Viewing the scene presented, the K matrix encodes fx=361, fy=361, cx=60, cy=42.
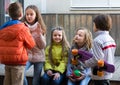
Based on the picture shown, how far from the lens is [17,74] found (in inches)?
212

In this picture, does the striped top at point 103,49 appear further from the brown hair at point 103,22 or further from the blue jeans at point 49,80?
the blue jeans at point 49,80

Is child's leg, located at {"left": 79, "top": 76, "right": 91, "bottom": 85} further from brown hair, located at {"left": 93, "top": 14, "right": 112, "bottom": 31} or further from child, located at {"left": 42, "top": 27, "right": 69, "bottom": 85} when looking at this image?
brown hair, located at {"left": 93, "top": 14, "right": 112, "bottom": 31}

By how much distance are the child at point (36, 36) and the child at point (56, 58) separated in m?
0.13

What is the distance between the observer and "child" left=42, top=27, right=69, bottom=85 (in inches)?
227

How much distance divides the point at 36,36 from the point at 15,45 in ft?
1.92

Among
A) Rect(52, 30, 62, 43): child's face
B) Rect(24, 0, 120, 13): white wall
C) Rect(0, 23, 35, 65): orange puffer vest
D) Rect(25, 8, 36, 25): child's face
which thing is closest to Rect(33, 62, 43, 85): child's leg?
Rect(52, 30, 62, 43): child's face

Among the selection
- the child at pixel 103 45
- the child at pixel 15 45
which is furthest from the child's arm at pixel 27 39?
the child at pixel 103 45

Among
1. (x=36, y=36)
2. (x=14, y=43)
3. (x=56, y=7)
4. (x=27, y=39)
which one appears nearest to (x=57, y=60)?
(x=36, y=36)

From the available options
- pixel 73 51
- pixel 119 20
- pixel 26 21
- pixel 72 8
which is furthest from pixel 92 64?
pixel 72 8

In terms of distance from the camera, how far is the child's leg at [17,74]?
537cm

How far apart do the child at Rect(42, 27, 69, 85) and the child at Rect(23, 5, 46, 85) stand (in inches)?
5.3

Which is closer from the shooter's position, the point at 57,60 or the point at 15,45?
the point at 15,45

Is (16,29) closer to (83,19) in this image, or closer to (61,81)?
(61,81)

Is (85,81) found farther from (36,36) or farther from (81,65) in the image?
(36,36)
